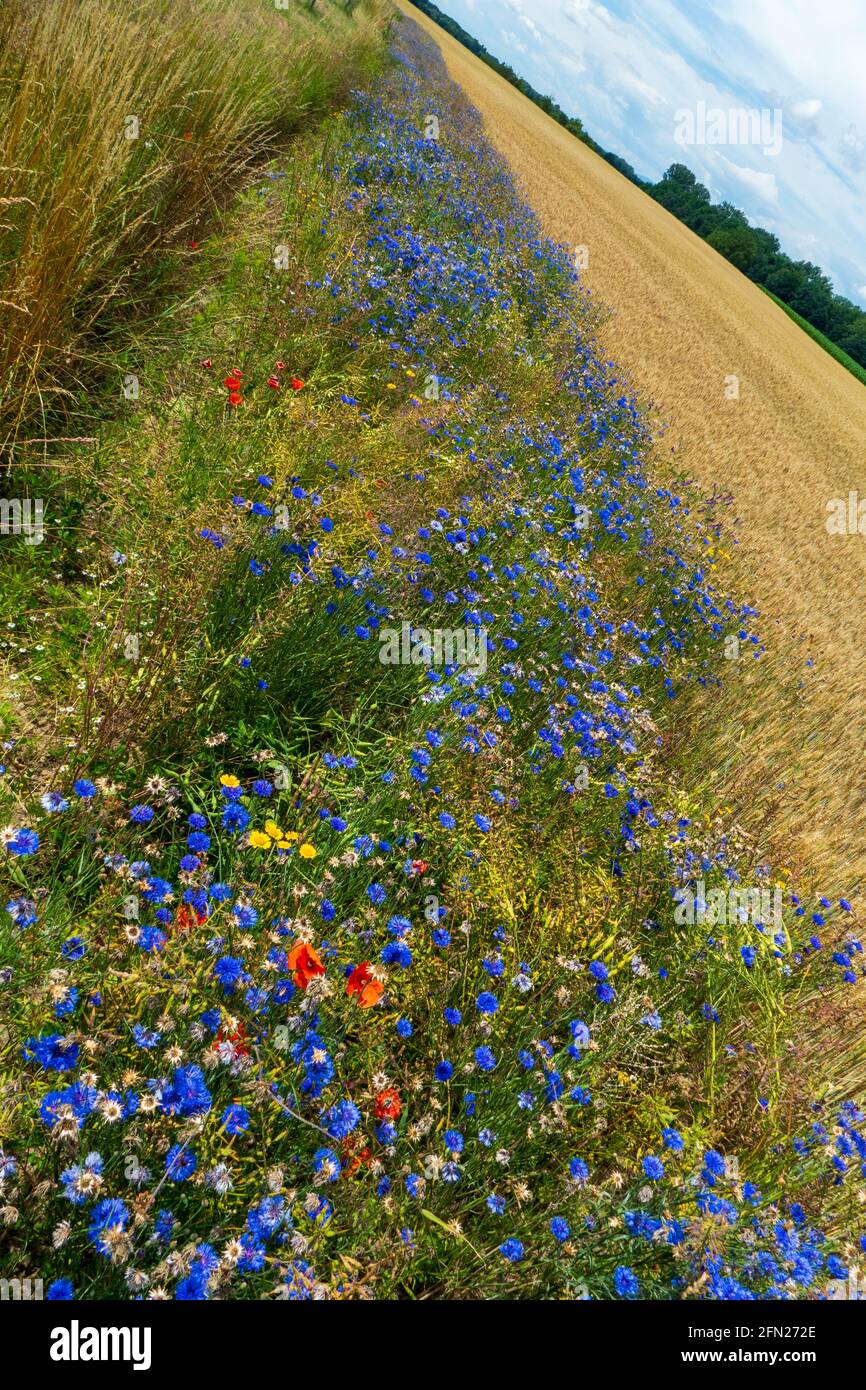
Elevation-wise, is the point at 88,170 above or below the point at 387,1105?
above

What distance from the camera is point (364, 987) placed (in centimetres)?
183

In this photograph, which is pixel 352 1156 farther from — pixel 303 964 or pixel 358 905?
pixel 358 905

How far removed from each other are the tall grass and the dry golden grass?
3861 millimetres

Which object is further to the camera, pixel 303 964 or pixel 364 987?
pixel 364 987

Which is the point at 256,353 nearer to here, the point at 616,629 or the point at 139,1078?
the point at 616,629

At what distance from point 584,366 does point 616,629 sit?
5412 millimetres

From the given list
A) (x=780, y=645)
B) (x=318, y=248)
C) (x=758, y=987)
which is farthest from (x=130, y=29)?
(x=780, y=645)

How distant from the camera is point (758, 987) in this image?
2537mm

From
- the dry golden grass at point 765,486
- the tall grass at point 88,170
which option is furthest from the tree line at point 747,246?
the tall grass at point 88,170

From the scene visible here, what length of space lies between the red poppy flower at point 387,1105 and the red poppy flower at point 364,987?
20 centimetres

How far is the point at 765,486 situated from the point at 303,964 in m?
10.9

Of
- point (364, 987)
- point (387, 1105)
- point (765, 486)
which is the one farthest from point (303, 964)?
point (765, 486)

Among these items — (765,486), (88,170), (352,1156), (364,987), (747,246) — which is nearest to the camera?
(352,1156)

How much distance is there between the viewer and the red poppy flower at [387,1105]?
1.71 metres
